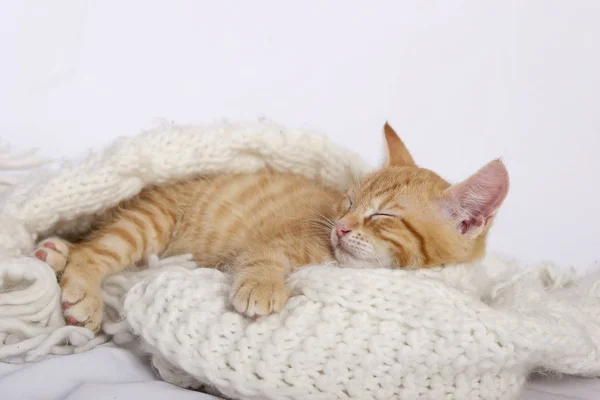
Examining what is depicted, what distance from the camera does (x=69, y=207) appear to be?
1.24m

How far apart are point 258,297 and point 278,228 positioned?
1.52 ft

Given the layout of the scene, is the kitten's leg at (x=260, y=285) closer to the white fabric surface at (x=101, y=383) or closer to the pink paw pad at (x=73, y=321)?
the white fabric surface at (x=101, y=383)

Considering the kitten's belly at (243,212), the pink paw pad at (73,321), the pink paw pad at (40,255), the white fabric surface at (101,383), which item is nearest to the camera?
the white fabric surface at (101,383)

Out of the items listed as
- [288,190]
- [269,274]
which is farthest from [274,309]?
[288,190]

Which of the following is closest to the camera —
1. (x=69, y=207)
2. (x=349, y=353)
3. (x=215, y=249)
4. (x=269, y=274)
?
(x=349, y=353)

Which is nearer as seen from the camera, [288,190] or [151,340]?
[151,340]

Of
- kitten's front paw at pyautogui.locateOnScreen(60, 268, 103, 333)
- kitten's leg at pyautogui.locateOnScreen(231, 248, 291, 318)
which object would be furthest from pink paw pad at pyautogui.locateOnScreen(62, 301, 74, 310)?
kitten's leg at pyautogui.locateOnScreen(231, 248, 291, 318)

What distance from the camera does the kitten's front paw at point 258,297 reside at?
918 millimetres

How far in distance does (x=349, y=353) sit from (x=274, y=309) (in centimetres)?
14

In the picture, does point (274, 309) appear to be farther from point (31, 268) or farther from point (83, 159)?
point (83, 159)

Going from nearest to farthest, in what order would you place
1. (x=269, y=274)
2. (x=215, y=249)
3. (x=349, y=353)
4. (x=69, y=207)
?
(x=349, y=353), (x=269, y=274), (x=69, y=207), (x=215, y=249)

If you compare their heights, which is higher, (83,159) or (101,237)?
(83,159)

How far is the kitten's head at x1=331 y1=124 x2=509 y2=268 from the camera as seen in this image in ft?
3.64

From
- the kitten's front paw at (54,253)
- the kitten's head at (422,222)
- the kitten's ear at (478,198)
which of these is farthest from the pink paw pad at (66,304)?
the kitten's ear at (478,198)
